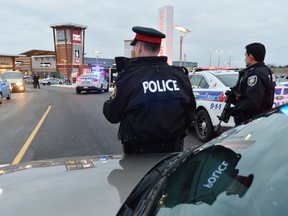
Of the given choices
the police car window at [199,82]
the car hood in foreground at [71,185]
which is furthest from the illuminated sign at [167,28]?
the car hood in foreground at [71,185]

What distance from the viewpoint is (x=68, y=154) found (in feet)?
21.2

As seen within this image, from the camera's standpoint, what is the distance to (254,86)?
4.37 metres

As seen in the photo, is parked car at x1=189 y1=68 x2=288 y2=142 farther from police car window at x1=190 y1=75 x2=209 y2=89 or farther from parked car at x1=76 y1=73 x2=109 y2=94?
parked car at x1=76 y1=73 x2=109 y2=94

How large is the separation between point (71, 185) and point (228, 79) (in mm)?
5919

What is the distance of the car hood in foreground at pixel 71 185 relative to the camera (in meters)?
1.76

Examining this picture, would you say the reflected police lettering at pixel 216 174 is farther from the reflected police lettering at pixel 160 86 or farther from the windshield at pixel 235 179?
the reflected police lettering at pixel 160 86

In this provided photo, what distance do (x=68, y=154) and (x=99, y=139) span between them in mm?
1498

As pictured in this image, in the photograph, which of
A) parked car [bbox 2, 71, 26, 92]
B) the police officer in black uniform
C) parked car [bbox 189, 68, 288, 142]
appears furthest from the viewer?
parked car [bbox 2, 71, 26, 92]

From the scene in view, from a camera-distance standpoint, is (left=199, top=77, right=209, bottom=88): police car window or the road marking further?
(left=199, top=77, right=209, bottom=88): police car window

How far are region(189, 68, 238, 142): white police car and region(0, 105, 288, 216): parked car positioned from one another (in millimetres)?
4895

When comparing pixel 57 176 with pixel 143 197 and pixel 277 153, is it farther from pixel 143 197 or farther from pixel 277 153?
pixel 277 153

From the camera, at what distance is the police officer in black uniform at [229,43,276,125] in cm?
439

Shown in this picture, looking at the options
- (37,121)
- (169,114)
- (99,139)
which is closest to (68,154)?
(99,139)

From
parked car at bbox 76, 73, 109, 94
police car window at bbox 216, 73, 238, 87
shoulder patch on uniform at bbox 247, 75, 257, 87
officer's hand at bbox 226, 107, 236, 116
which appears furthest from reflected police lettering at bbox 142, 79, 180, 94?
parked car at bbox 76, 73, 109, 94
